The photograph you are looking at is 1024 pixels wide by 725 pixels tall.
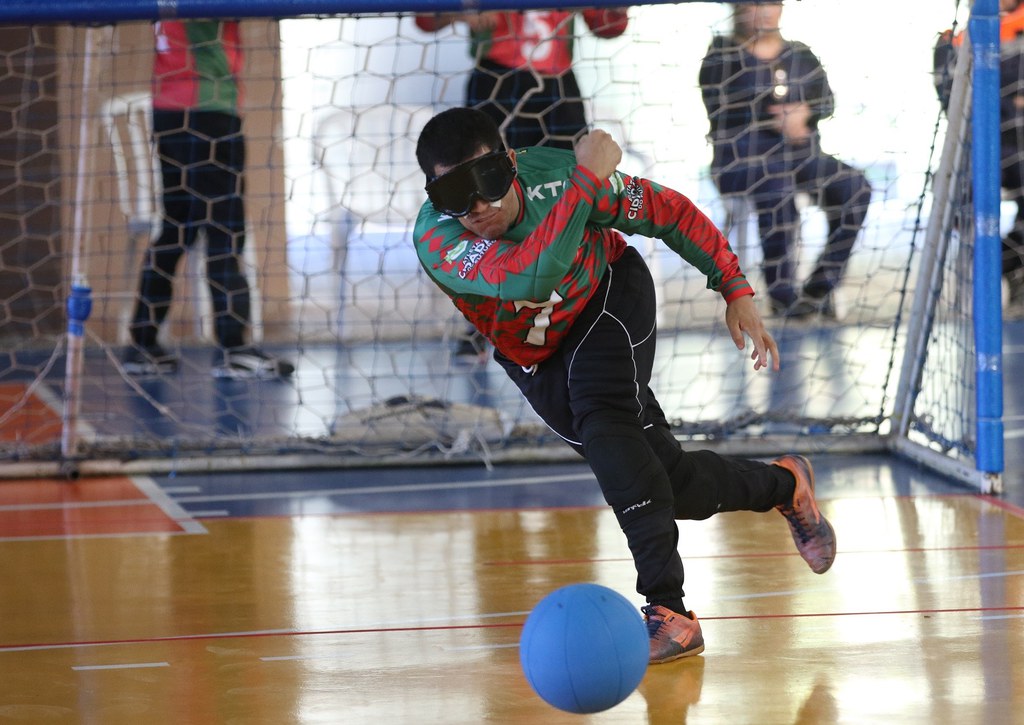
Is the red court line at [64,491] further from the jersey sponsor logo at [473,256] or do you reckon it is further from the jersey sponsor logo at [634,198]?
the jersey sponsor logo at [634,198]

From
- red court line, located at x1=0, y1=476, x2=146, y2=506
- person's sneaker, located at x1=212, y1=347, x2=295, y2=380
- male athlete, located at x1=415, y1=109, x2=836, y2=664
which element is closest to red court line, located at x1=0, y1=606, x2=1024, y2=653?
male athlete, located at x1=415, y1=109, x2=836, y2=664

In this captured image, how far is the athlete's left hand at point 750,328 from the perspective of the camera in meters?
2.68

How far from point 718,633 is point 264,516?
1713 mm

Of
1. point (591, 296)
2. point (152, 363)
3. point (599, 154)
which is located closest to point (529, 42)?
point (152, 363)

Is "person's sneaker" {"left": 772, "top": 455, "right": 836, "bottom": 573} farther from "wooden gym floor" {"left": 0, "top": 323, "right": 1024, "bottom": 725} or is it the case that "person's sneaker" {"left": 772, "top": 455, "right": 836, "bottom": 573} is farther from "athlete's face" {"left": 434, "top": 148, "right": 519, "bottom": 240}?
"athlete's face" {"left": 434, "top": 148, "right": 519, "bottom": 240}

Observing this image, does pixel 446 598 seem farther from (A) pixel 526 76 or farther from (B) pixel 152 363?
(B) pixel 152 363

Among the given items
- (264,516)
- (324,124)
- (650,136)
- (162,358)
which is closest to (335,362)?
(162,358)

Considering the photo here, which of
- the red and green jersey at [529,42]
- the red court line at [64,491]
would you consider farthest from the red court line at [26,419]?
the red and green jersey at [529,42]

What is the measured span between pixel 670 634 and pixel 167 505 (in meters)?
2.12

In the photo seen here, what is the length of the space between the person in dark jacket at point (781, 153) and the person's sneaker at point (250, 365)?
2395mm

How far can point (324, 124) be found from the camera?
7.83m

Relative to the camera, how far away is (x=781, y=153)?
23.0ft

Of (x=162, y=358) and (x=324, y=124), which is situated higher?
(x=324, y=124)

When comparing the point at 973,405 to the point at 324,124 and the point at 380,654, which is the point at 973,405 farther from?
the point at 324,124
